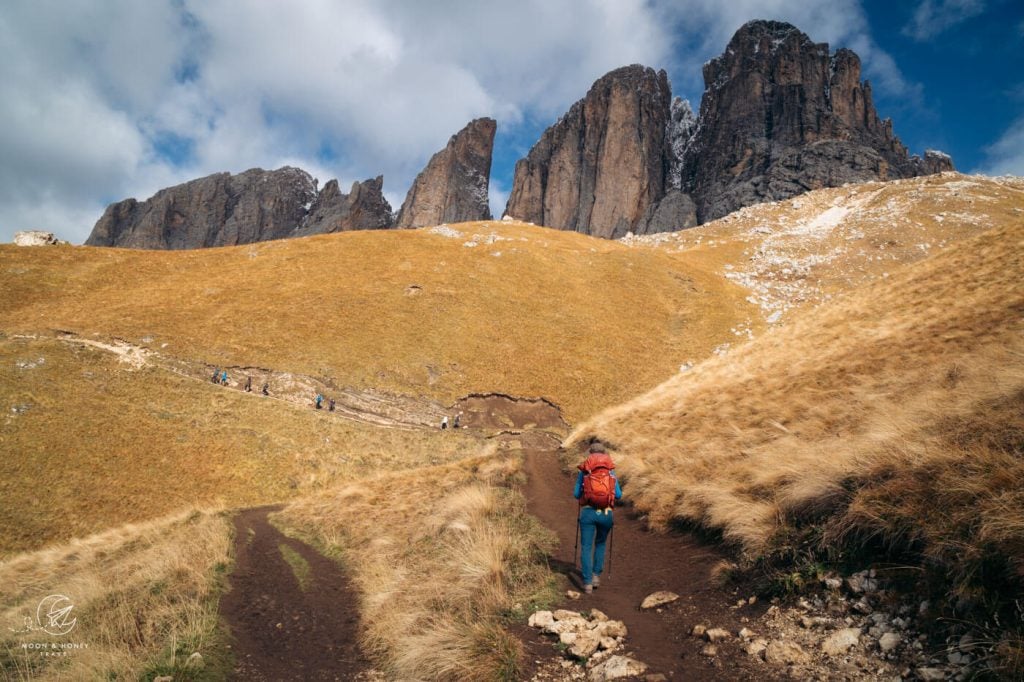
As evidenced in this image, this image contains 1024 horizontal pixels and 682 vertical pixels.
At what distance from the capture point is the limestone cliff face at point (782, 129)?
405ft

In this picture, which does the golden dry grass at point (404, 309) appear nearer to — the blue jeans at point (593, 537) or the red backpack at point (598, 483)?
the red backpack at point (598, 483)

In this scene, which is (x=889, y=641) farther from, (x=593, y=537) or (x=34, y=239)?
(x=34, y=239)

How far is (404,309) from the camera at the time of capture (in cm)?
4725

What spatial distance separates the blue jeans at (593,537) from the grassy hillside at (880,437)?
1944 mm

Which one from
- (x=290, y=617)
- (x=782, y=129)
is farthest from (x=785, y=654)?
(x=782, y=129)

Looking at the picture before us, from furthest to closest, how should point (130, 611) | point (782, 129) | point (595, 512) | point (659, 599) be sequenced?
point (782, 129) < point (130, 611) < point (595, 512) < point (659, 599)

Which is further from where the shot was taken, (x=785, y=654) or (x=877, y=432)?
(x=877, y=432)

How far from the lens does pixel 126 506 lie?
22.0 m

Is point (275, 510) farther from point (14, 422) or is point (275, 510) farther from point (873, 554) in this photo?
point (873, 554)

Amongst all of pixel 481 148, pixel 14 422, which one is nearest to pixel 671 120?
pixel 481 148

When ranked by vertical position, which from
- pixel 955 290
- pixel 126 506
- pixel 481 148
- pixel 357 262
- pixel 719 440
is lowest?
pixel 126 506

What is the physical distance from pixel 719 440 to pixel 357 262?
47.9 metres

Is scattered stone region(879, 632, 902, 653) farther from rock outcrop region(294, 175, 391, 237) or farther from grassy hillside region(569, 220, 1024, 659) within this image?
rock outcrop region(294, 175, 391, 237)

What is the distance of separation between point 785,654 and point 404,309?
44.7 metres
